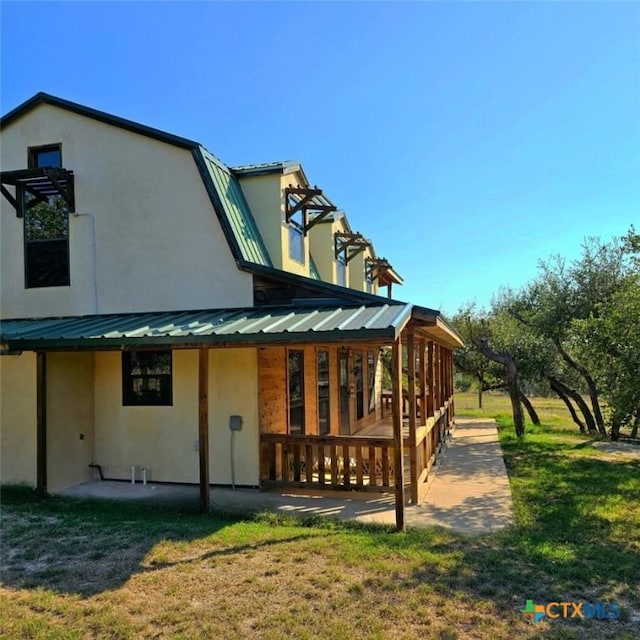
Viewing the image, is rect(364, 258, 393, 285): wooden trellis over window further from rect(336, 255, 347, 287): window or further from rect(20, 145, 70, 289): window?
rect(20, 145, 70, 289): window

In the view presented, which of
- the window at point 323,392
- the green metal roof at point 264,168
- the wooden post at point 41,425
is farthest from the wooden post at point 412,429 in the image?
the wooden post at point 41,425

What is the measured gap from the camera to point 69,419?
27.5ft

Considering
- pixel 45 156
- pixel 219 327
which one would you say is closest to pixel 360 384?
pixel 219 327

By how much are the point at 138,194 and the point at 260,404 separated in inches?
178

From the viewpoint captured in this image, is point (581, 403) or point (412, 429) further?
point (581, 403)

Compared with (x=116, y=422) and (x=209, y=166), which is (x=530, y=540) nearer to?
(x=116, y=422)

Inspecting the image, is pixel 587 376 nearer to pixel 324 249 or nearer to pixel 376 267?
pixel 376 267

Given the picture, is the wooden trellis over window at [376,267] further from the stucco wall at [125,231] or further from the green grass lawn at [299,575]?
the green grass lawn at [299,575]

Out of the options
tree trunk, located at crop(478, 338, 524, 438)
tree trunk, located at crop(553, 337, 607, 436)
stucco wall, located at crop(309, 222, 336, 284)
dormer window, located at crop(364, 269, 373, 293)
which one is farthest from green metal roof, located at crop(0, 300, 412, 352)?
tree trunk, located at crop(553, 337, 607, 436)

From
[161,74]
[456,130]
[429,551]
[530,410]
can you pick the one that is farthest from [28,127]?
[530,410]

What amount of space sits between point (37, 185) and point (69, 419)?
4.58m

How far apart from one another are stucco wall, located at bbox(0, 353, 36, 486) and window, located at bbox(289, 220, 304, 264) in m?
5.36

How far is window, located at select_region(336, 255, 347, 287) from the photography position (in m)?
14.7

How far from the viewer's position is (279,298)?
337 inches
